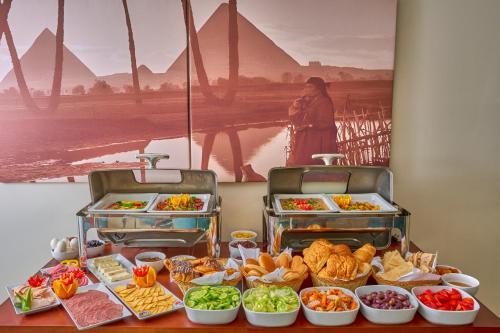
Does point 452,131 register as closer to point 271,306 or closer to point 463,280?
point 463,280

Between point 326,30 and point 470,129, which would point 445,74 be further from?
point 326,30

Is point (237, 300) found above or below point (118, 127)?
below

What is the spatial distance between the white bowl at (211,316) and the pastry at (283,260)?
0.29 metres

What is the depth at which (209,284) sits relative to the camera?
1.54 m

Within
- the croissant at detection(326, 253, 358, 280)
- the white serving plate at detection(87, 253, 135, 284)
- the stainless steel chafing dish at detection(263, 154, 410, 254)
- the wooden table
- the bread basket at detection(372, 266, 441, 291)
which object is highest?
A: the stainless steel chafing dish at detection(263, 154, 410, 254)

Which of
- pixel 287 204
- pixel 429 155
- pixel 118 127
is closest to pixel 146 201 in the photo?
pixel 118 127

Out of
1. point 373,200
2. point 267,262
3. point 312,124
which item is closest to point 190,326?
point 267,262

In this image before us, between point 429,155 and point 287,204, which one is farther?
point 429,155

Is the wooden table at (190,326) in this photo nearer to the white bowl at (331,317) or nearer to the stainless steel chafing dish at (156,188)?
the white bowl at (331,317)

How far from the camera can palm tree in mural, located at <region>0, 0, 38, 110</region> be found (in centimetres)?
208

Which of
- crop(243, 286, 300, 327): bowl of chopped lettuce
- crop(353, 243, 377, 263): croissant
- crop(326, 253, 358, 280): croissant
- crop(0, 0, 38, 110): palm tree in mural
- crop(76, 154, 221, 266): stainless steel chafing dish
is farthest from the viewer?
crop(0, 0, 38, 110): palm tree in mural

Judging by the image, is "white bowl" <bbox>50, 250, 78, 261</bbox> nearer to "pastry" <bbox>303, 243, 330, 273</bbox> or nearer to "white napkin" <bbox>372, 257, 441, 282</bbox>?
"pastry" <bbox>303, 243, 330, 273</bbox>

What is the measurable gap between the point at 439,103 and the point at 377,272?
40.5 inches

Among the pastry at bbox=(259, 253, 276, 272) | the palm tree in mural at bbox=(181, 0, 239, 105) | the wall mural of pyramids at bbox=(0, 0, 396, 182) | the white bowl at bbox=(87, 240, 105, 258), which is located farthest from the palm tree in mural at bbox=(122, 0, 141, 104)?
the pastry at bbox=(259, 253, 276, 272)
